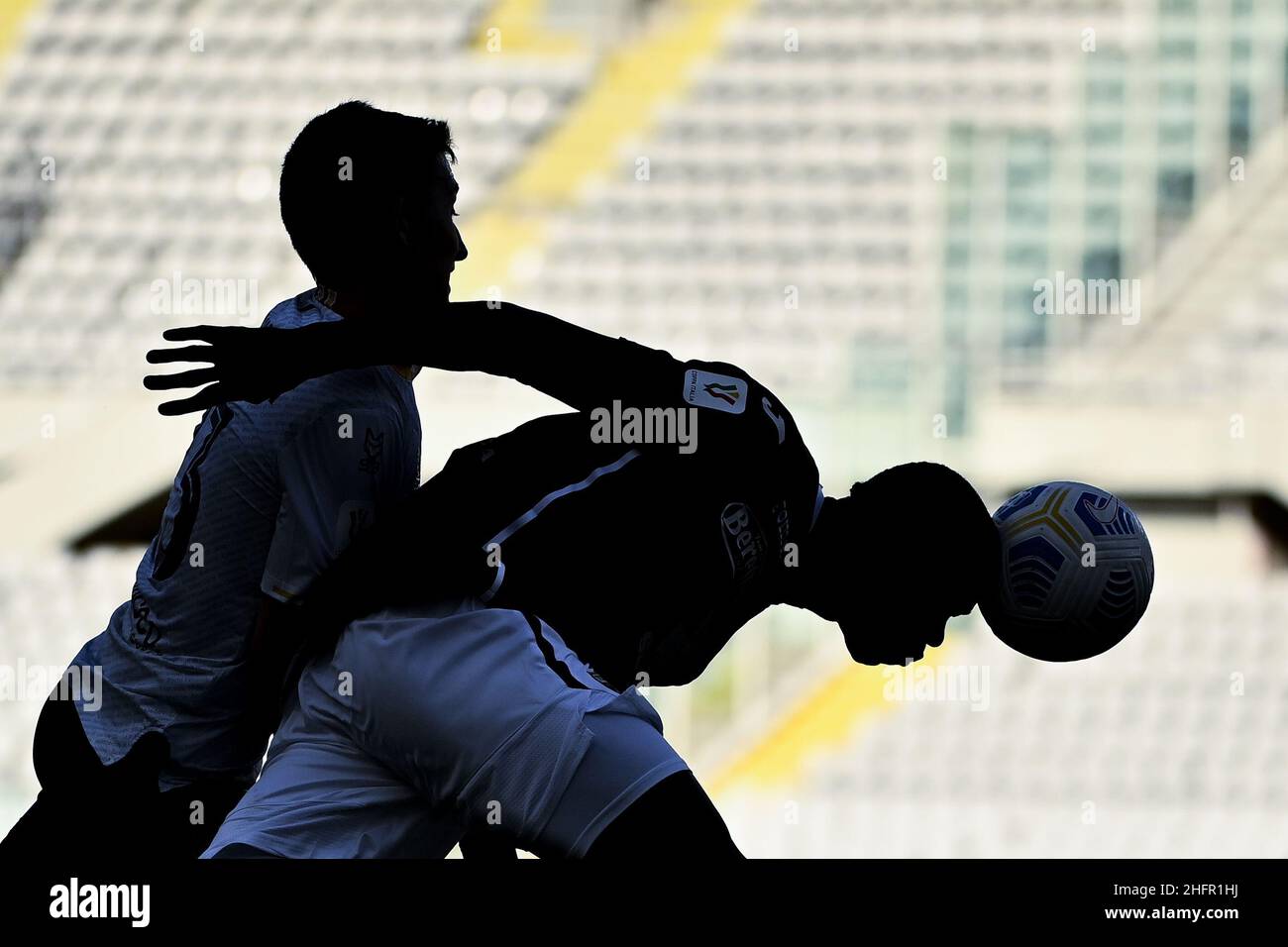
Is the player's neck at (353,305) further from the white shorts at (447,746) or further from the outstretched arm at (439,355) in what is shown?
the white shorts at (447,746)

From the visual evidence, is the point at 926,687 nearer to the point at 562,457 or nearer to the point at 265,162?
the point at 265,162

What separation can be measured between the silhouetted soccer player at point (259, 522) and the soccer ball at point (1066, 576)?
744mm

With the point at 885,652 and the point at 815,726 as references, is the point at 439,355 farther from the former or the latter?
the point at 815,726

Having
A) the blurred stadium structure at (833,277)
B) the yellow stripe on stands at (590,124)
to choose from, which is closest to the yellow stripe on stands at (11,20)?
the blurred stadium structure at (833,277)

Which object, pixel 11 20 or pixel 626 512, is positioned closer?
pixel 626 512

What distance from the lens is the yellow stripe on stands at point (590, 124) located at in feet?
32.0

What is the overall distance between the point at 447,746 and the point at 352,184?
67cm

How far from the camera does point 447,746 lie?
1.80 m

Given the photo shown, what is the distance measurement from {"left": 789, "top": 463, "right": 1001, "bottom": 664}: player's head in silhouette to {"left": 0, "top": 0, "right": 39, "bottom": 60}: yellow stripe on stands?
31.2ft

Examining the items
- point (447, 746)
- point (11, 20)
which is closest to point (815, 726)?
point (11, 20)

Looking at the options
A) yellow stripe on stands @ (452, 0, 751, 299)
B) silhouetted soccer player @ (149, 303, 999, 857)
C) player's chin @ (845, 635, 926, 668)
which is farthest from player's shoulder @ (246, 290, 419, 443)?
yellow stripe on stands @ (452, 0, 751, 299)
